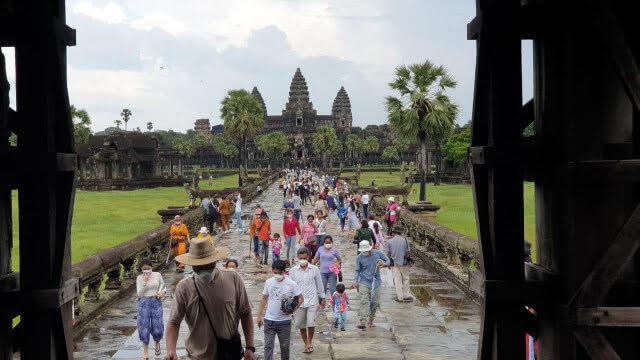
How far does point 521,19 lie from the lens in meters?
4.20

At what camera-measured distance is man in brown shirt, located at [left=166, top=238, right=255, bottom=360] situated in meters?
4.96

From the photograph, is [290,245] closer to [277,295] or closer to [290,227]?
[290,227]

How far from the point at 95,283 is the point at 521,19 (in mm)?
9567

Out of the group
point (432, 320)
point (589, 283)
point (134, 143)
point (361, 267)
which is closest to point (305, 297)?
point (361, 267)

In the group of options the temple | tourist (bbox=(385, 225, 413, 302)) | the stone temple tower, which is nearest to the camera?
tourist (bbox=(385, 225, 413, 302))

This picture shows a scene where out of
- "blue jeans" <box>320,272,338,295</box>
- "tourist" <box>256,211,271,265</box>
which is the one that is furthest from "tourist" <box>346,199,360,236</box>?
"blue jeans" <box>320,272,338,295</box>

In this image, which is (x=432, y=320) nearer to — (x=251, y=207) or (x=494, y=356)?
(x=494, y=356)

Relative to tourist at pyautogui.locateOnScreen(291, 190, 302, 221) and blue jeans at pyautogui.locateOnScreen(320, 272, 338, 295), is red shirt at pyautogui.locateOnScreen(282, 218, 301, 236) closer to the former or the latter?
tourist at pyautogui.locateOnScreen(291, 190, 302, 221)

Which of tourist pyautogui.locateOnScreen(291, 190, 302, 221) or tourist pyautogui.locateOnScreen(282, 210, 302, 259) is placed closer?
tourist pyautogui.locateOnScreen(282, 210, 302, 259)

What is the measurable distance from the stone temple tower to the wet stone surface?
159053mm

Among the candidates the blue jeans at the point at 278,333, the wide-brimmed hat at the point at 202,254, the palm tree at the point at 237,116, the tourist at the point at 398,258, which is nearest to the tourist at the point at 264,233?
the tourist at the point at 398,258

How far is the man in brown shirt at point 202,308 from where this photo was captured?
4961 millimetres

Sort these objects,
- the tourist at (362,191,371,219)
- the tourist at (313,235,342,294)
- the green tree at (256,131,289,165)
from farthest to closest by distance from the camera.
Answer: the green tree at (256,131,289,165) < the tourist at (362,191,371,219) < the tourist at (313,235,342,294)

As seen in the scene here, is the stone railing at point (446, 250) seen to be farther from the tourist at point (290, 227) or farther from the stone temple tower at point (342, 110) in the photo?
the stone temple tower at point (342, 110)
